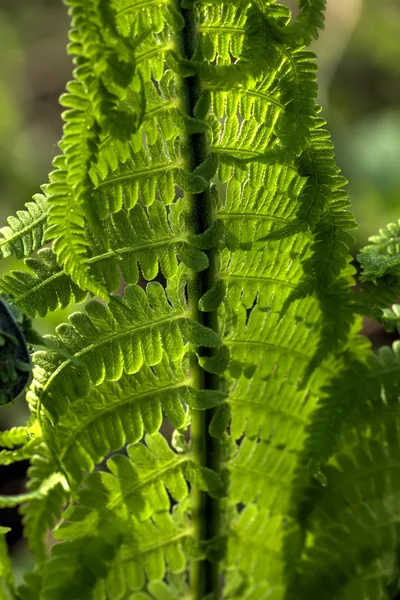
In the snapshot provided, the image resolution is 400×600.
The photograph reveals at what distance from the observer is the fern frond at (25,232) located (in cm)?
113

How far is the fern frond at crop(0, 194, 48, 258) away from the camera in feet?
3.72

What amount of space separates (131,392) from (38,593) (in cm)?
44

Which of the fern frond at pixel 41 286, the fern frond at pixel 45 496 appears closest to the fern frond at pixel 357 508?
the fern frond at pixel 45 496

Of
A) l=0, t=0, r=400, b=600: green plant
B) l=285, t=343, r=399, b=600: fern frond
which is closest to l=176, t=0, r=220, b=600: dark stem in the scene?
l=0, t=0, r=400, b=600: green plant

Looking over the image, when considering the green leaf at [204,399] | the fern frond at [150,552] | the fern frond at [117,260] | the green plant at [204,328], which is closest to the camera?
the green plant at [204,328]

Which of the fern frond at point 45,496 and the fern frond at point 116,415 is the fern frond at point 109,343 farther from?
the fern frond at point 45,496

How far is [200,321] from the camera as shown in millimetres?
1243

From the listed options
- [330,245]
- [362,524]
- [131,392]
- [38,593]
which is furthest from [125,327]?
[362,524]

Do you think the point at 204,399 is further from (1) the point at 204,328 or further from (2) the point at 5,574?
(2) the point at 5,574

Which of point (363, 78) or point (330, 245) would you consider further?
point (363, 78)

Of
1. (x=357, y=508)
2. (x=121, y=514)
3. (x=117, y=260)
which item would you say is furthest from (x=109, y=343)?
(x=357, y=508)

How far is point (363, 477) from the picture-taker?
148cm

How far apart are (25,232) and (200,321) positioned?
13.2 inches

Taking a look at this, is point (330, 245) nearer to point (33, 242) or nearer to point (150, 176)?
point (150, 176)
